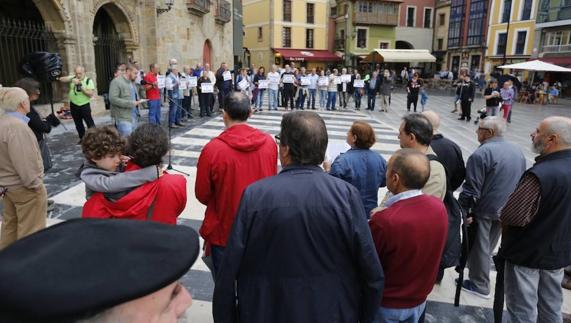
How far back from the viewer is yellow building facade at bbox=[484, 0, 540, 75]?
116ft

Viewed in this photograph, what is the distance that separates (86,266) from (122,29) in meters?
15.7

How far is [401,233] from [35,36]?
1229cm

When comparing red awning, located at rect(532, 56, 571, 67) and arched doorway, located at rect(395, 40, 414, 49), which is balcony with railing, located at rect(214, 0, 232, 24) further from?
arched doorway, located at rect(395, 40, 414, 49)

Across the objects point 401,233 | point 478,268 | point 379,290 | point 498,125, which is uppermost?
point 498,125

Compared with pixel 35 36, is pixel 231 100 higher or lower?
lower

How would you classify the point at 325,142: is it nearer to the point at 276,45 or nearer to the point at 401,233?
the point at 401,233

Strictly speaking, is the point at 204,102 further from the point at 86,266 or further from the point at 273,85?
the point at 86,266

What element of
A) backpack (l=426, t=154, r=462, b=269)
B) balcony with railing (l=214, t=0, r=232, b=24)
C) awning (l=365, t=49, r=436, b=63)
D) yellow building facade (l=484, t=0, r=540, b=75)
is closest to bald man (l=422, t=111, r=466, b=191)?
backpack (l=426, t=154, r=462, b=269)

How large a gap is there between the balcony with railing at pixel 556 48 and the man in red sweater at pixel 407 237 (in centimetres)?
3660

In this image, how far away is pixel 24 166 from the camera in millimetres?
3494

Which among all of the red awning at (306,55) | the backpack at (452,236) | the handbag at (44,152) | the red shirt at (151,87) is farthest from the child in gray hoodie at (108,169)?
the red awning at (306,55)

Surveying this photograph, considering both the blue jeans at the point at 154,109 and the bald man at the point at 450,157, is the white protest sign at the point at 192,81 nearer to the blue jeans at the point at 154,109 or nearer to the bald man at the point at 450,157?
the blue jeans at the point at 154,109

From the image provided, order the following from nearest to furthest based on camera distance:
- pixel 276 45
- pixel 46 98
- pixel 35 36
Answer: pixel 35 36 < pixel 46 98 < pixel 276 45

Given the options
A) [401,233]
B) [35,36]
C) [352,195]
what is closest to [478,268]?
[401,233]
